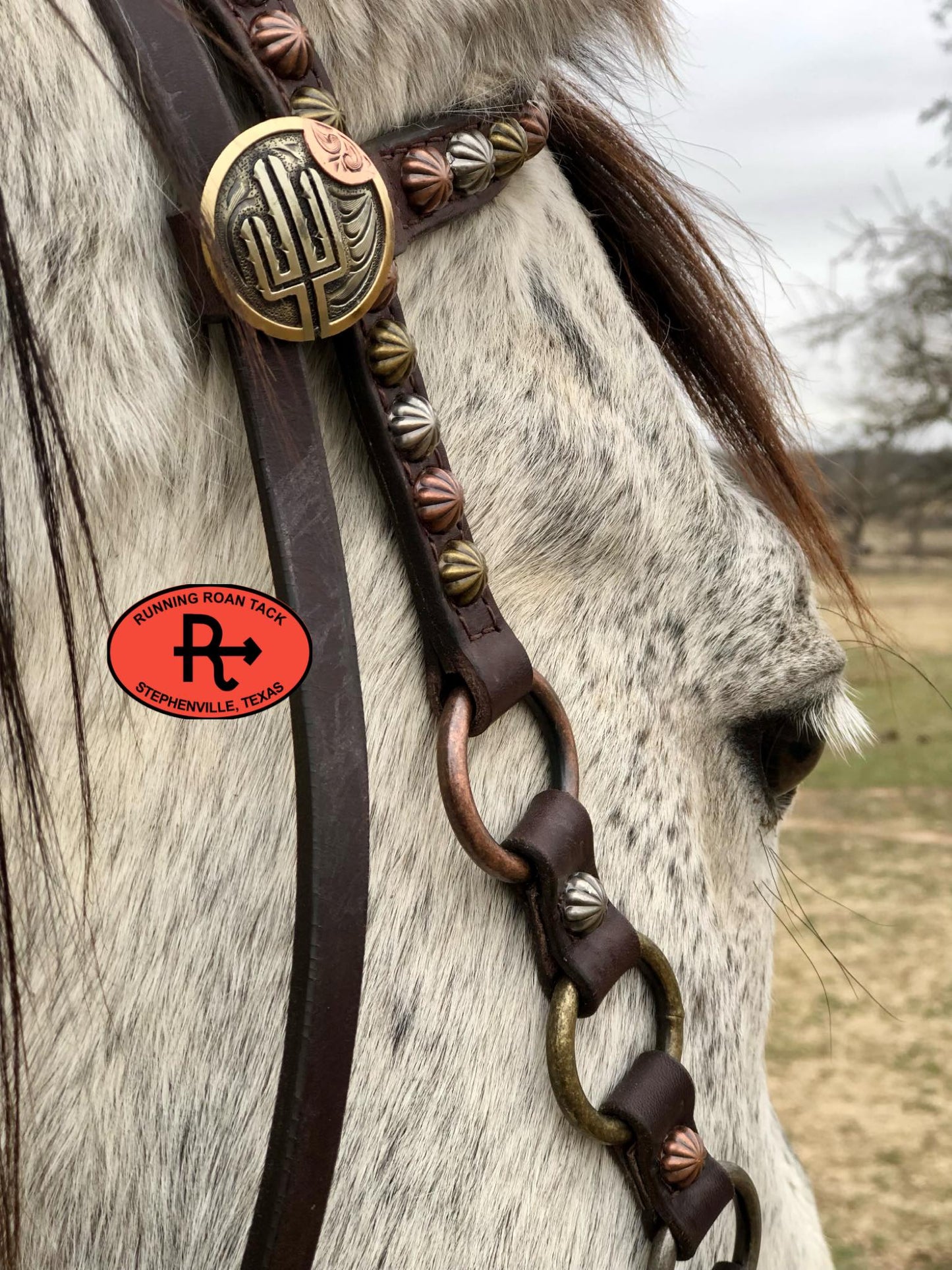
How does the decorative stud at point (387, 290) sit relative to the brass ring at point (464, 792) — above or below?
above

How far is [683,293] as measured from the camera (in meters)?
0.85

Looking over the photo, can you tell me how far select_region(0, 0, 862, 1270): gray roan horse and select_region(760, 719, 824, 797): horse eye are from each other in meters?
0.07

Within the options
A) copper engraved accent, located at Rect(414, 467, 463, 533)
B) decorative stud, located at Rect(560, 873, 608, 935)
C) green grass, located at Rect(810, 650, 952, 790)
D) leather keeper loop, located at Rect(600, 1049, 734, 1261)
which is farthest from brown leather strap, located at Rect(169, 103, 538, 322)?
green grass, located at Rect(810, 650, 952, 790)

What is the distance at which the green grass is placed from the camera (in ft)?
24.8

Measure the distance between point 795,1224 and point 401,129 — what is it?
920mm

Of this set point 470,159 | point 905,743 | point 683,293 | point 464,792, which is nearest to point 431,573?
point 464,792

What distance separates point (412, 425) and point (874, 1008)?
457cm

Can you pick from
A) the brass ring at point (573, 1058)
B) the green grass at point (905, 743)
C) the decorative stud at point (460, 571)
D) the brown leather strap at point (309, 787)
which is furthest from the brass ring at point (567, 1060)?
the green grass at point (905, 743)

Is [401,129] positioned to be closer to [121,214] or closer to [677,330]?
[121,214]

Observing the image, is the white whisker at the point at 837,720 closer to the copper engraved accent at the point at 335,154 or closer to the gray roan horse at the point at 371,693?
the gray roan horse at the point at 371,693

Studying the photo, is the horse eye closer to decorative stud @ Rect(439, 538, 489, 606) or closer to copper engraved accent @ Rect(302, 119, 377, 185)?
decorative stud @ Rect(439, 538, 489, 606)

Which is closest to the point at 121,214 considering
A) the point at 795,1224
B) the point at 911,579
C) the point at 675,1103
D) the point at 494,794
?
the point at 494,794

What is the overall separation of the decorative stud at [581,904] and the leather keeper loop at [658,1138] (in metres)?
0.11

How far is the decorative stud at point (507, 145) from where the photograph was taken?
0.69m
